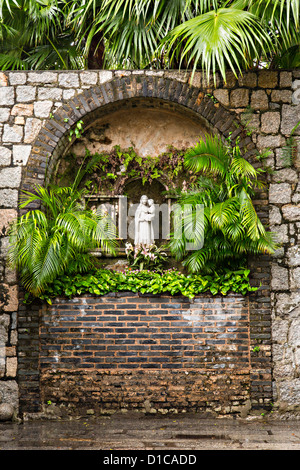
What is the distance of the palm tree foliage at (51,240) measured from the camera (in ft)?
17.3

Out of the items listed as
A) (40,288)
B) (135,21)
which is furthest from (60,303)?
(135,21)

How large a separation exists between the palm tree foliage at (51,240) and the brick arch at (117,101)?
13.4 inches

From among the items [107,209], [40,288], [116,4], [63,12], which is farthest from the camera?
[63,12]

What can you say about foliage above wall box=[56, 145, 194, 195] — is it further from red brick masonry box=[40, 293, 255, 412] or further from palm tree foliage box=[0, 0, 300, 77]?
red brick masonry box=[40, 293, 255, 412]

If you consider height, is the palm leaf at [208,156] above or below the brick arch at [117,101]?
below

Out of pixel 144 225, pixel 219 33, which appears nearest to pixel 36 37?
pixel 219 33

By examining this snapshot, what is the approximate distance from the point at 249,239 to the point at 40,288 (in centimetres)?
229

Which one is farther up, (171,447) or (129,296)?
(129,296)

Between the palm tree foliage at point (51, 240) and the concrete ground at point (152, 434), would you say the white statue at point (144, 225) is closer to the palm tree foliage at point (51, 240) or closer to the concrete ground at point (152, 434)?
the palm tree foliage at point (51, 240)

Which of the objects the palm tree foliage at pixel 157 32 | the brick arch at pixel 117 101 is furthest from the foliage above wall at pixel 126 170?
the palm tree foliage at pixel 157 32

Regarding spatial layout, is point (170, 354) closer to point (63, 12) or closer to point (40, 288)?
point (40, 288)

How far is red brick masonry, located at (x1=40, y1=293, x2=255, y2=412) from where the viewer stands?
5.55 m

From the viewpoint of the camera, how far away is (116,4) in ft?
19.0

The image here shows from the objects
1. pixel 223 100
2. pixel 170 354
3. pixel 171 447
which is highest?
pixel 223 100
